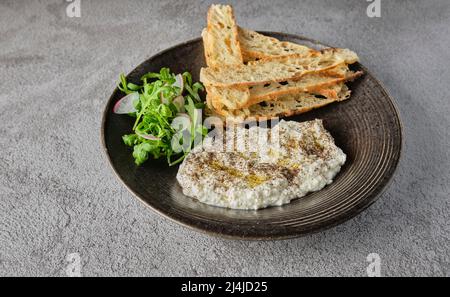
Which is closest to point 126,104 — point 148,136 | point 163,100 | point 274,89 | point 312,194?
point 163,100

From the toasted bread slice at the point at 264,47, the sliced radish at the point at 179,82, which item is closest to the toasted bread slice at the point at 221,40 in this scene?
the toasted bread slice at the point at 264,47

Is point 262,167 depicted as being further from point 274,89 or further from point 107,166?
point 107,166

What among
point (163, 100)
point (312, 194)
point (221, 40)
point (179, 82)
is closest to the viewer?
point (312, 194)

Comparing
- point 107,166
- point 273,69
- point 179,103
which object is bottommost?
point 107,166

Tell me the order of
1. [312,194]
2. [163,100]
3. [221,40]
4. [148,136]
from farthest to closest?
1. [221,40]
2. [163,100]
3. [148,136]
4. [312,194]

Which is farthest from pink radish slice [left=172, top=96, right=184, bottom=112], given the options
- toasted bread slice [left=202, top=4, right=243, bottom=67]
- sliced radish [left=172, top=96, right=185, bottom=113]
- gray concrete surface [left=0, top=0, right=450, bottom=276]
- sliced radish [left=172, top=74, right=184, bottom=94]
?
gray concrete surface [left=0, top=0, right=450, bottom=276]

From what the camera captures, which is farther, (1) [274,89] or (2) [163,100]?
(1) [274,89]

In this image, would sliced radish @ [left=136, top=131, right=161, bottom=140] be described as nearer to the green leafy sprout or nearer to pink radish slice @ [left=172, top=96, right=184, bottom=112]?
the green leafy sprout
